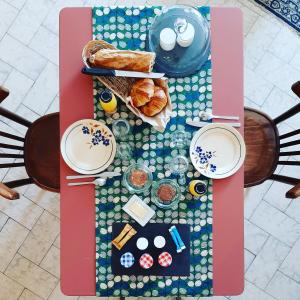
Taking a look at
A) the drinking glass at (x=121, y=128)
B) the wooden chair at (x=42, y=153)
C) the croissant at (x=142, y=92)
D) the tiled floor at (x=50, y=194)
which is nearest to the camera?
the croissant at (x=142, y=92)

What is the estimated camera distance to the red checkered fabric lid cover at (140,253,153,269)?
163 centimetres

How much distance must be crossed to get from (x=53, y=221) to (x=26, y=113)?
65 centimetres

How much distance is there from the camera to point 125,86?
163cm

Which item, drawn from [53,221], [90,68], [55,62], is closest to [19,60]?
[55,62]

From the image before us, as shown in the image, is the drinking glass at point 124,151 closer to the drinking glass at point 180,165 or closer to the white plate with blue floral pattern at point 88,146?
the white plate with blue floral pattern at point 88,146

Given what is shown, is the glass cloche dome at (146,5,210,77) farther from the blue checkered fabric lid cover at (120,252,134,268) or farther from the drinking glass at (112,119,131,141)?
the blue checkered fabric lid cover at (120,252,134,268)

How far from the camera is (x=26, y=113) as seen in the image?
2.55 m

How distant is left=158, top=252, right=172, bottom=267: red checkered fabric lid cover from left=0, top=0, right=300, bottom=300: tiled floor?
0.99 metres

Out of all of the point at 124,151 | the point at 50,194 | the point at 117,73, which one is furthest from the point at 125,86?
the point at 50,194

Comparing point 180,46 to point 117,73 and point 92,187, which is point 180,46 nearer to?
point 117,73

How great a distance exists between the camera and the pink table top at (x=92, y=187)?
167 cm

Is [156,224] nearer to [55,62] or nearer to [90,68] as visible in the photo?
[90,68]

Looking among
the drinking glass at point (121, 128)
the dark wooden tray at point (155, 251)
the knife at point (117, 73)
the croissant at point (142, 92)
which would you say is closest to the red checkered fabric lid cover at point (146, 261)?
the dark wooden tray at point (155, 251)

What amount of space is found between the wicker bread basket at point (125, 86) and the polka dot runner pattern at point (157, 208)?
68 millimetres
